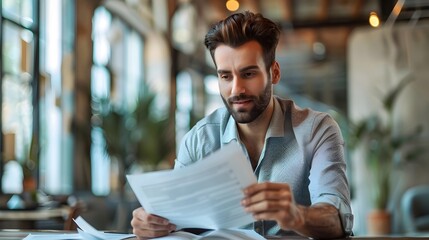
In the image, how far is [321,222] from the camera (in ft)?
4.93

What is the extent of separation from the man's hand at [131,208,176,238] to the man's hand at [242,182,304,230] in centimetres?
26

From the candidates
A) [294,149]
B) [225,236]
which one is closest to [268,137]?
[294,149]

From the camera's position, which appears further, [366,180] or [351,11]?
[351,11]

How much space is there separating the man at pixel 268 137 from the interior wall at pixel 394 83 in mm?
7469

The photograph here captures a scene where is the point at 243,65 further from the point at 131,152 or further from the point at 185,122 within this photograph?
the point at 185,122

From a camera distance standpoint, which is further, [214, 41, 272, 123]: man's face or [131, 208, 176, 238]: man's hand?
[214, 41, 272, 123]: man's face

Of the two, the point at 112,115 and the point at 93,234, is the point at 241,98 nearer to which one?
the point at 93,234

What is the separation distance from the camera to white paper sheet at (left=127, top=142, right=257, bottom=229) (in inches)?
51.0

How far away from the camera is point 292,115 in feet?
6.14

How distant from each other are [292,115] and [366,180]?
7775 mm

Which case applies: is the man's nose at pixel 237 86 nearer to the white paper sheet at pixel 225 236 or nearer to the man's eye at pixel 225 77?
the man's eye at pixel 225 77

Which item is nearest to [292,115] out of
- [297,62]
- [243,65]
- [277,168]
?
[277,168]

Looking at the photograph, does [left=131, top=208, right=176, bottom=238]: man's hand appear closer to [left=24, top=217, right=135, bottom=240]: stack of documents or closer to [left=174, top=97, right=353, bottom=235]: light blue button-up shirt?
[left=24, top=217, right=135, bottom=240]: stack of documents

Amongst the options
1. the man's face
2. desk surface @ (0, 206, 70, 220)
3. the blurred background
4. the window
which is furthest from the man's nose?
the window
